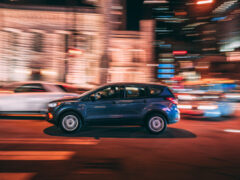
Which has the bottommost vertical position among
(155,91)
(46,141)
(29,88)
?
(46,141)

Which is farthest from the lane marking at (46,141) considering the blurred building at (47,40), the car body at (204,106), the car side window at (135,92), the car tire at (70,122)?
the blurred building at (47,40)

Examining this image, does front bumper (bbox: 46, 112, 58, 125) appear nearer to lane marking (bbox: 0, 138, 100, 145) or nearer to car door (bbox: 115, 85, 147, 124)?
lane marking (bbox: 0, 138, 100, 145)

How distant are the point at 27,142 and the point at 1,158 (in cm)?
122

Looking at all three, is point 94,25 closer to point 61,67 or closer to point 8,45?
point 61,67

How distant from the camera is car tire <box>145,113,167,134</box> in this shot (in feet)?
22.7

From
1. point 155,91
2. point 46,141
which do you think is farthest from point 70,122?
point 155,91

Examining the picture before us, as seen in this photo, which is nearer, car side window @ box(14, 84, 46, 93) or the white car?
the white car

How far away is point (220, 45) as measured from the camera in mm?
55750

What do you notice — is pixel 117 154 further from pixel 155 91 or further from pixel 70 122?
pixel 155 91

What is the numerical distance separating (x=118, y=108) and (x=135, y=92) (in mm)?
695

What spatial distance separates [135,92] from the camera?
695cm

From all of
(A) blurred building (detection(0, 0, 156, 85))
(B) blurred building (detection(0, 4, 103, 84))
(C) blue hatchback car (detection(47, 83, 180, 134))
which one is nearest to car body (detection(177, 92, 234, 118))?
(C) blue hatchback car (detection(47, 83, 180, 134))

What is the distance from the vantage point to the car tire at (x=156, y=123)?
22.7ft

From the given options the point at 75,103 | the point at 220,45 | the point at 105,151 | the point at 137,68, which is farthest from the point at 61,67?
the point at 220,45
